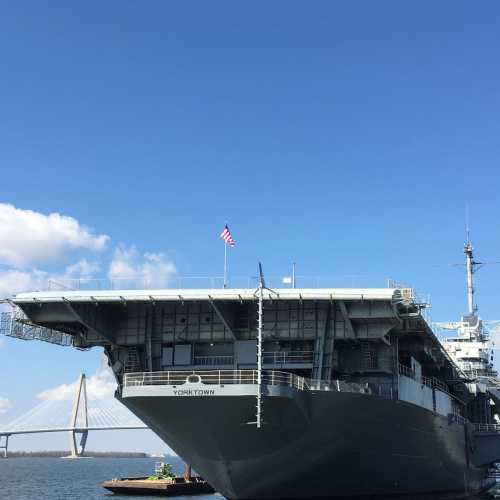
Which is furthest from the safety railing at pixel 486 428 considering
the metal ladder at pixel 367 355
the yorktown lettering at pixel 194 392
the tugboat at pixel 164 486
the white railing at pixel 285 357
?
the yorktown lettering at pixel 194 392

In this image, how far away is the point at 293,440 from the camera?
73.6ft

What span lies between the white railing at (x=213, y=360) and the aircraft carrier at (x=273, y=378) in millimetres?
41

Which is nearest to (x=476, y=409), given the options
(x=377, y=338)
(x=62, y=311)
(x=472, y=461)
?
(x=472, y=461)

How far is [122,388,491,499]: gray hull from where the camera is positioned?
71.3 feet

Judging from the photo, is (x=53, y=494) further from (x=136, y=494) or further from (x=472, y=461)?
(x=472, y=461)

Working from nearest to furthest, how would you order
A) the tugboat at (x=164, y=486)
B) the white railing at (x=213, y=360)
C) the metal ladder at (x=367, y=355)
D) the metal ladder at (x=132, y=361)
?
the white railing at (x=213, y=360) → the metal ladder at (x=367, y=355) → the metal ladder at (x=132, y=361) → the tugboat at (x=164, y=486)

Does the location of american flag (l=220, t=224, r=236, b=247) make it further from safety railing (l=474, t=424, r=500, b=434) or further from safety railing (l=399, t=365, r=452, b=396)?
safety railing (l=474, t=424, r=500, b=434)

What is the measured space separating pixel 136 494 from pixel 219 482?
770 inches

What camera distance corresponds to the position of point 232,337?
25281 millimetres

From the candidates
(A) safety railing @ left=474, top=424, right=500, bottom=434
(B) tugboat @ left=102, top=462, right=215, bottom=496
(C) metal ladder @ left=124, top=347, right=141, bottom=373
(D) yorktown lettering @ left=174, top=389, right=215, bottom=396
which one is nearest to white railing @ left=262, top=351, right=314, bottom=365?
(D) yorktown lettering @ left=174, top=389, right=215, bottom=396

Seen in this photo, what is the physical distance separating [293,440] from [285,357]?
3715 mm

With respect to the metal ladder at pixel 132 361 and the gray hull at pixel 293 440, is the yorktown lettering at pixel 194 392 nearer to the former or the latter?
the gray hull at pixel 293 440

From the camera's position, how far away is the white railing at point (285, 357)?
998 inches

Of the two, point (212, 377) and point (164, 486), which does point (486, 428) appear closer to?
point (164, 486)
